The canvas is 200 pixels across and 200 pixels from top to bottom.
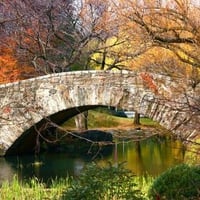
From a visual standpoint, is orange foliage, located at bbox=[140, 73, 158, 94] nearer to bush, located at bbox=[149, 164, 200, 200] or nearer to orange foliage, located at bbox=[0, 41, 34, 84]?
bush, located at bbox=[149, 164, 200, 200]

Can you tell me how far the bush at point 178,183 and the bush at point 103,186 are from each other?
0.62m

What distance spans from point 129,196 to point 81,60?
19534mm

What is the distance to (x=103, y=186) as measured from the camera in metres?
6.34

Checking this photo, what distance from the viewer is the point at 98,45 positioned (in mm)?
26359

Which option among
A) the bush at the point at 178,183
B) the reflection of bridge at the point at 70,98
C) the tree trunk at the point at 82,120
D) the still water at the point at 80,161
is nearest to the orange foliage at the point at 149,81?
the reflection of bridge at the point at 70,98

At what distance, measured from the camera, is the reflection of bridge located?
15.3m

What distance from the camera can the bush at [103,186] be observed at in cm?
620

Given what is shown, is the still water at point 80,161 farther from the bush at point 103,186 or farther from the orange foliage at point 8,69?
the bush at point 103,186

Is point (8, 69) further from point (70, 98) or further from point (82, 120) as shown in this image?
point (70, 98)

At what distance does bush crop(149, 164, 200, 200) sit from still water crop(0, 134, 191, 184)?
589 cm

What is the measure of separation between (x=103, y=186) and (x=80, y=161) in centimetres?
1193

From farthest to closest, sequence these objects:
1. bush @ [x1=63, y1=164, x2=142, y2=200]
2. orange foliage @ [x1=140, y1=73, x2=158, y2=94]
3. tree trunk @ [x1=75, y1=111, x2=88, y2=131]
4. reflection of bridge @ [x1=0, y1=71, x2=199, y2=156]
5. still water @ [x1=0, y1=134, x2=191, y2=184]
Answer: tree trunk @ [x1=75, y1=111, x2=88, y2=131]
still water @ [x1=0, y1=134, x2=191, y2=184]
reflection of bridge @ [x1=0, y1=71, x2=199, y2=156]
orange foliage @ [x1=140, y1=73, x2=158, y2=94]
bush @ [x1=63, y1=164, x2=142, y2=200]

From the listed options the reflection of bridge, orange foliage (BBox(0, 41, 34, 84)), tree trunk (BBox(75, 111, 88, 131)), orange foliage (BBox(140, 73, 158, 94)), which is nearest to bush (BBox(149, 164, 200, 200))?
the reflection of bridge

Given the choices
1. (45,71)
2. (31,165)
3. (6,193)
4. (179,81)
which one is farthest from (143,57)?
(6,193)
